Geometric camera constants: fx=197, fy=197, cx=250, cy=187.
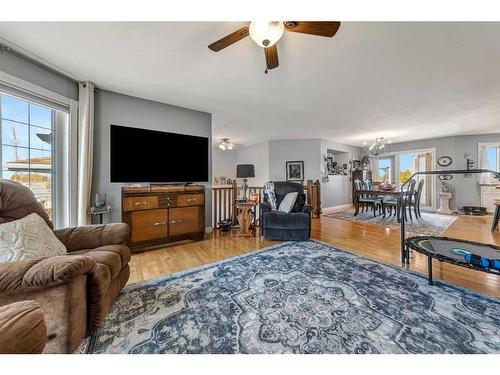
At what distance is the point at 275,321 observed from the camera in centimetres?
137

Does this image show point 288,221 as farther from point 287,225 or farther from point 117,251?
point 117,251

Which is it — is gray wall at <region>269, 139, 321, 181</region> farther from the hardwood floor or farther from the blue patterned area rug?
the blue patterned area rug

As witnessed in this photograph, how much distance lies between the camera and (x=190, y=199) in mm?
3176

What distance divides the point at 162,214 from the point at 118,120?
5.06 feet

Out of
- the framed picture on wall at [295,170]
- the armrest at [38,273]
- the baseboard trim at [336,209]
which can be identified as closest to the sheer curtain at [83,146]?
the armrest at [38,273]

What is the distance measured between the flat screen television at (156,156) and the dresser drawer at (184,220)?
1.85ft

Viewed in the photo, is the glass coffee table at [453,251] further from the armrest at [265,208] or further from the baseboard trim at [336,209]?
the baseboard trim at [336,209]

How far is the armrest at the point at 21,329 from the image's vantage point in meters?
0.58

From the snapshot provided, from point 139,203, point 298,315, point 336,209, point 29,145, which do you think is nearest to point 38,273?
point 298,315
